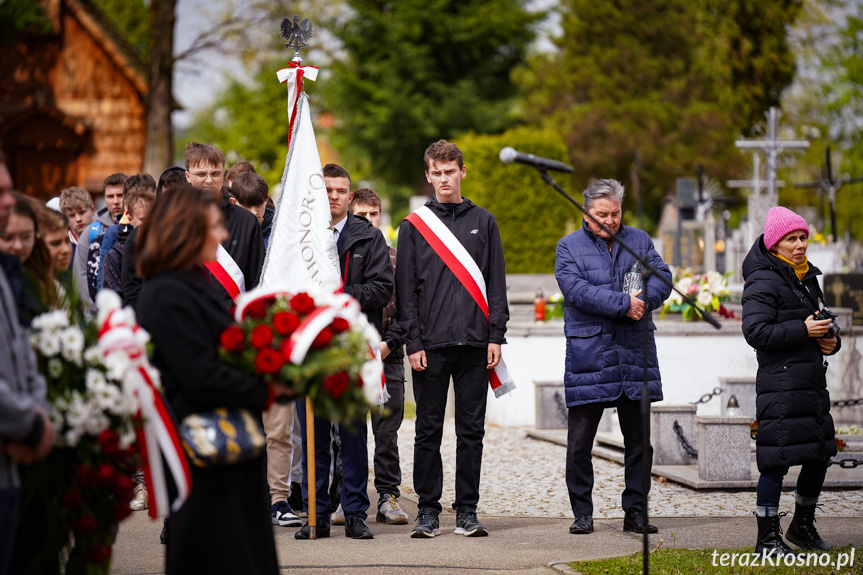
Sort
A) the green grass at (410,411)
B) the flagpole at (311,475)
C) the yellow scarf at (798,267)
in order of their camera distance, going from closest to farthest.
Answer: the yellow scarf at (798,267) → the flagpole at (311,475) → the green grass at (410,411)

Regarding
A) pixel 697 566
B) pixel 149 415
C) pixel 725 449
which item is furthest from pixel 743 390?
pixel 149 415

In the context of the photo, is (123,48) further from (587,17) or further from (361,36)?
(587,17)

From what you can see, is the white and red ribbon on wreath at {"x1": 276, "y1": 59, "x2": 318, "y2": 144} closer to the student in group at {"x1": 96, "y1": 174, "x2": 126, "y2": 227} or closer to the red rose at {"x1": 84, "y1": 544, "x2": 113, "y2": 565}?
the student in group at {"x1": 96, "y1": 174, "x2": 126, "y2": 227}

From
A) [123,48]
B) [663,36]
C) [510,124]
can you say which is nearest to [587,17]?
[663,36]

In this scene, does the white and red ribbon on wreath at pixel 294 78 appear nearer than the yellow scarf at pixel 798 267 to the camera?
No

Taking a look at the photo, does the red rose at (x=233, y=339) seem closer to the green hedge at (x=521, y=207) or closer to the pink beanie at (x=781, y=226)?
the pink beanie at (x=781, y=226)

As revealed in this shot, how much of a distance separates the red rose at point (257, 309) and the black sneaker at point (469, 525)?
3094 millimetres

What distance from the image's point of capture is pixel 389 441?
24.0ft

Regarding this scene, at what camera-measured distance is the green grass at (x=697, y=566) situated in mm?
5668

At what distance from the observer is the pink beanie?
6188mm

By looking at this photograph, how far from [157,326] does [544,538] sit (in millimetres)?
3529

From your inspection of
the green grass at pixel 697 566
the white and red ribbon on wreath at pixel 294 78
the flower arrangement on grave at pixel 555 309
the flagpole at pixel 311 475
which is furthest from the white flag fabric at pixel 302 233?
the flower arrangement on grave at pixel 555 309

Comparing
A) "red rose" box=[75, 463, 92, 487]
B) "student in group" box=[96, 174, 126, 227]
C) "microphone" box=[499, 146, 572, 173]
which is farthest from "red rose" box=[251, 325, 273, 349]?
"student in group" box=[96, 174, 126, 227]

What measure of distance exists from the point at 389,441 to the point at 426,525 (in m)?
0.79
